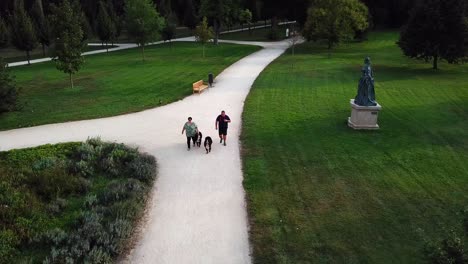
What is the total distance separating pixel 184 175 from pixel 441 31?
25.1m

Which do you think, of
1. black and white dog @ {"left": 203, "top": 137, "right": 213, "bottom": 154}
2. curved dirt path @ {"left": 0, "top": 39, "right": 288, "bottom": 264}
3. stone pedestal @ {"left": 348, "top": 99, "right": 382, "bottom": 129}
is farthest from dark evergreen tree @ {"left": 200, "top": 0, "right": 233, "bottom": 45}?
black and white dog @ {"left": 203, "top": 137, "right": 213, "bottom": 154}

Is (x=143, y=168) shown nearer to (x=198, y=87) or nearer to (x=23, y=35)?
(x=198, y=87)

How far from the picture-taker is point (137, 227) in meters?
10.4

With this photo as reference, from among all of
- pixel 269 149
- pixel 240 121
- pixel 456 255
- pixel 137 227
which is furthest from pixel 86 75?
pixel 456 255

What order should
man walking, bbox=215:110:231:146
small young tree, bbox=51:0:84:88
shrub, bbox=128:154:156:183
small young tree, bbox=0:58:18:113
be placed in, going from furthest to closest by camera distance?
small young tree, bbox=51:0:84:88 < small young tree, bbox=0:58:18:113 < man walking, bbox=215:110:231:146 < shrub, bbox=128:154:156:183

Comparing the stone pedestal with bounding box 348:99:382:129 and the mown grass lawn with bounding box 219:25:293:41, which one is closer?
the stone pedestal with bounding box 348:99:382:129

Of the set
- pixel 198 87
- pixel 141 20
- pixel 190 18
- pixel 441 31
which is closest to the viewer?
pixel 198 87

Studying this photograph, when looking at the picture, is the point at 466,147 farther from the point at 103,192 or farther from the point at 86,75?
the point at 86,75

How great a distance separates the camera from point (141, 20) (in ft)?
129

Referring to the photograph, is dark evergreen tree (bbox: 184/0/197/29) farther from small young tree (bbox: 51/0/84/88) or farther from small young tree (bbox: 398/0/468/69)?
small young tree (bbox: 51/0/84/88)

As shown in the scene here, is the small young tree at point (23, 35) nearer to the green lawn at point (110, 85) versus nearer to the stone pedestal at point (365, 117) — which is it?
the green lawn at point (110, 85)

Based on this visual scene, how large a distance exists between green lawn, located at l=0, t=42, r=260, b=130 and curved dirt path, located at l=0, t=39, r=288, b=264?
142 centimetres

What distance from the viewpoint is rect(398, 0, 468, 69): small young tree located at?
98.6 feet

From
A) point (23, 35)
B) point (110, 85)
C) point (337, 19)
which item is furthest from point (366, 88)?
point (23, 35)
